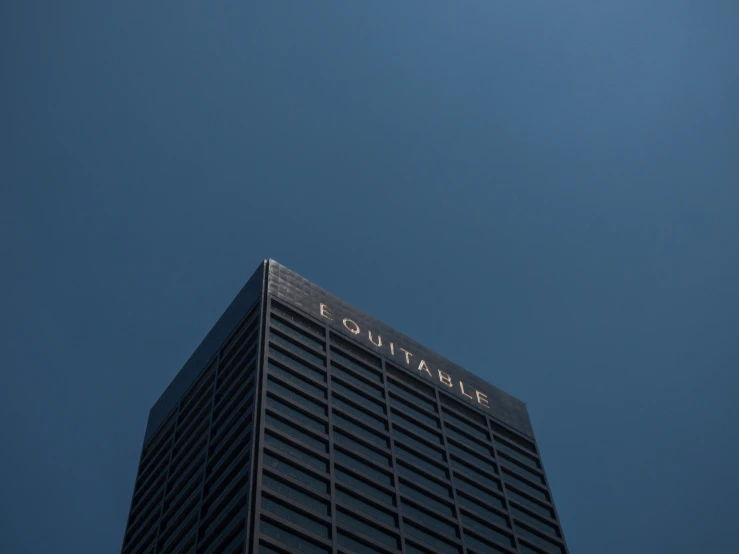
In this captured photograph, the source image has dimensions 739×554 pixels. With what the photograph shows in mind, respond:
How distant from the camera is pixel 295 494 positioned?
91.5 metres

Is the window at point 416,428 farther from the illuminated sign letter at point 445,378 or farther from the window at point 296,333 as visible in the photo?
the illuminated sign letter at point 445,378

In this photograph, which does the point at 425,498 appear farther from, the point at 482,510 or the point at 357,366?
the point at 357,366

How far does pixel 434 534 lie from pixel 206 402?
3592 cm

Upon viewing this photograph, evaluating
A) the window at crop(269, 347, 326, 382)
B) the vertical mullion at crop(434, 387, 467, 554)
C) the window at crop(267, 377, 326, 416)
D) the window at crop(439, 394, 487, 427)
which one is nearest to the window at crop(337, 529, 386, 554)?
the vertical mullion at crop(434, 387, 467, 554)

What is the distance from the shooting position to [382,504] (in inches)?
3917

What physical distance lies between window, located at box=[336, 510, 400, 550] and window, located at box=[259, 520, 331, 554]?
542cm

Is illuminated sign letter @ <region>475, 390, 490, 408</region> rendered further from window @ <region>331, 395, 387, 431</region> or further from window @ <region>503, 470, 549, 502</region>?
window @ <region>331, 395, 387, 431</region>

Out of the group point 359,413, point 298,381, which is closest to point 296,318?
point 298,381

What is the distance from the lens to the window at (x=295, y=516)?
87.9 metres

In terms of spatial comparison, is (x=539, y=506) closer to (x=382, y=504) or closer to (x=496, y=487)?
(x=496, y=487)

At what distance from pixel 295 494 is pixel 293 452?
6161 millimetres

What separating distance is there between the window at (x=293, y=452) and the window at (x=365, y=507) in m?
3.55

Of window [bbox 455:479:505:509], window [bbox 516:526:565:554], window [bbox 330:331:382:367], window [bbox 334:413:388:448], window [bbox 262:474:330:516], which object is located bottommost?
window [bbox 262:474:330:516]

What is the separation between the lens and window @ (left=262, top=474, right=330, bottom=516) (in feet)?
297
